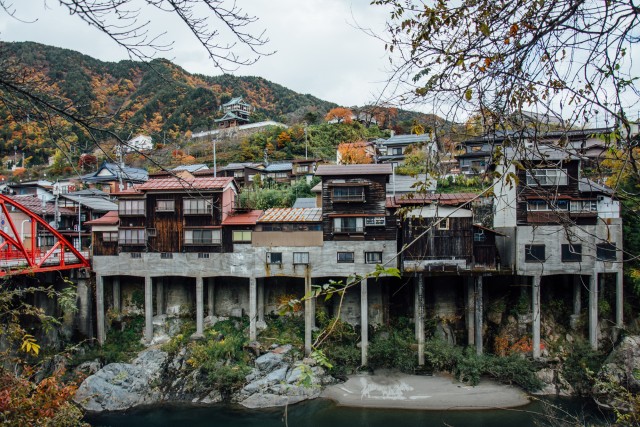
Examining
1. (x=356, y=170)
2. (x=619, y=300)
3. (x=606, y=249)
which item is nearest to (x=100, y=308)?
(x=356, y=170)

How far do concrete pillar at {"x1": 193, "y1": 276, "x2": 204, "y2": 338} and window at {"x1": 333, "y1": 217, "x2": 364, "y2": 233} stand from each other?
805 cm

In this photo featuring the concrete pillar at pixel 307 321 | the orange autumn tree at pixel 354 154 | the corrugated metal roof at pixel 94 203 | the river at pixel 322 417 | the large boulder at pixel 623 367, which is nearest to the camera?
the river at pixel 322 417

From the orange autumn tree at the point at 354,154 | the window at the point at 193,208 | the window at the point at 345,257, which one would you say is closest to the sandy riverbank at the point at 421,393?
the window at the point at 345,257

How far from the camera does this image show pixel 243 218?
22.7 m

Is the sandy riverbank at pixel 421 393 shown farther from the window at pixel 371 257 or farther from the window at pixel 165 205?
the window at pixel 165 205

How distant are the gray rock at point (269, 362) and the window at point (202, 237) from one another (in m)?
6.62

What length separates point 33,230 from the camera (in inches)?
859

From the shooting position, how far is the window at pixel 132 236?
76.1 ft

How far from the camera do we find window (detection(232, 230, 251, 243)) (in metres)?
22.5

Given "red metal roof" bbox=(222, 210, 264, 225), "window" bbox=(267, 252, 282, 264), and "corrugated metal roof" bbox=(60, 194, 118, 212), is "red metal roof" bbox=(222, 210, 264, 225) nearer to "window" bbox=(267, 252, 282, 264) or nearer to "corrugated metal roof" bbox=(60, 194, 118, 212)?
"window" bbox=(267, 252, 282, 264)

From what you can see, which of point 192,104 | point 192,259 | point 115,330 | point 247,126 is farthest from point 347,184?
point 192,104

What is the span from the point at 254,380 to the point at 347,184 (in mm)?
10686

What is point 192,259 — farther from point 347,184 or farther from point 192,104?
point 192,104

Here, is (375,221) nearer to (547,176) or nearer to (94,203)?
(547,176)
